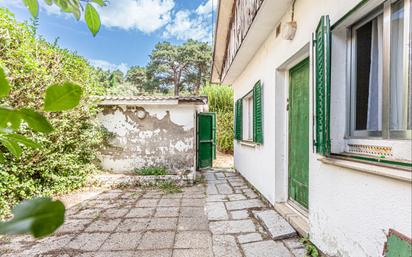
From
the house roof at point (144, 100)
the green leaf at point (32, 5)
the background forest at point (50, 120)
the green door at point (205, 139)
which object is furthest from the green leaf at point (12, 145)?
the green door at point (205, 139)

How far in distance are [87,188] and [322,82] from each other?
5.57 metres

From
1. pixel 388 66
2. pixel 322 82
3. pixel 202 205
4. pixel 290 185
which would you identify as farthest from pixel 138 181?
pixel 388 66

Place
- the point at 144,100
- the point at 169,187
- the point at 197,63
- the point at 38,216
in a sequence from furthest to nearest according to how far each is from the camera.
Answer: the point at 197,63 → the point at 144,100 → the point at 169,187 → the point at 38,216

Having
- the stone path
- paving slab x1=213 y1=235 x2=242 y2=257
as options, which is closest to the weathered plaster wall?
the stone path

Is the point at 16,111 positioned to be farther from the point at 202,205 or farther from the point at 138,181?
the point at 138,181

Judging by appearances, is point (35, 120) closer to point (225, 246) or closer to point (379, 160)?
point (379, 160)

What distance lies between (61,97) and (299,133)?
141 inches

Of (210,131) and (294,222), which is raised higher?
(210,131)

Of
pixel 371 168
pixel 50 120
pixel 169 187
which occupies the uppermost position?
→ pixel 50 120

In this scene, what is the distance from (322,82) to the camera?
246 cm

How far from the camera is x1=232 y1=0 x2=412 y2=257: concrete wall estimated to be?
1.79 m

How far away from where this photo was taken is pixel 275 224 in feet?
11.1

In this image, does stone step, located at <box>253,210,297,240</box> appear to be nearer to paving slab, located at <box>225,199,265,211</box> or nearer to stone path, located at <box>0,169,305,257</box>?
stone path, located at <box>0,169,305,257</box>

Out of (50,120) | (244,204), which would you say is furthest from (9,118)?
(50,120)
